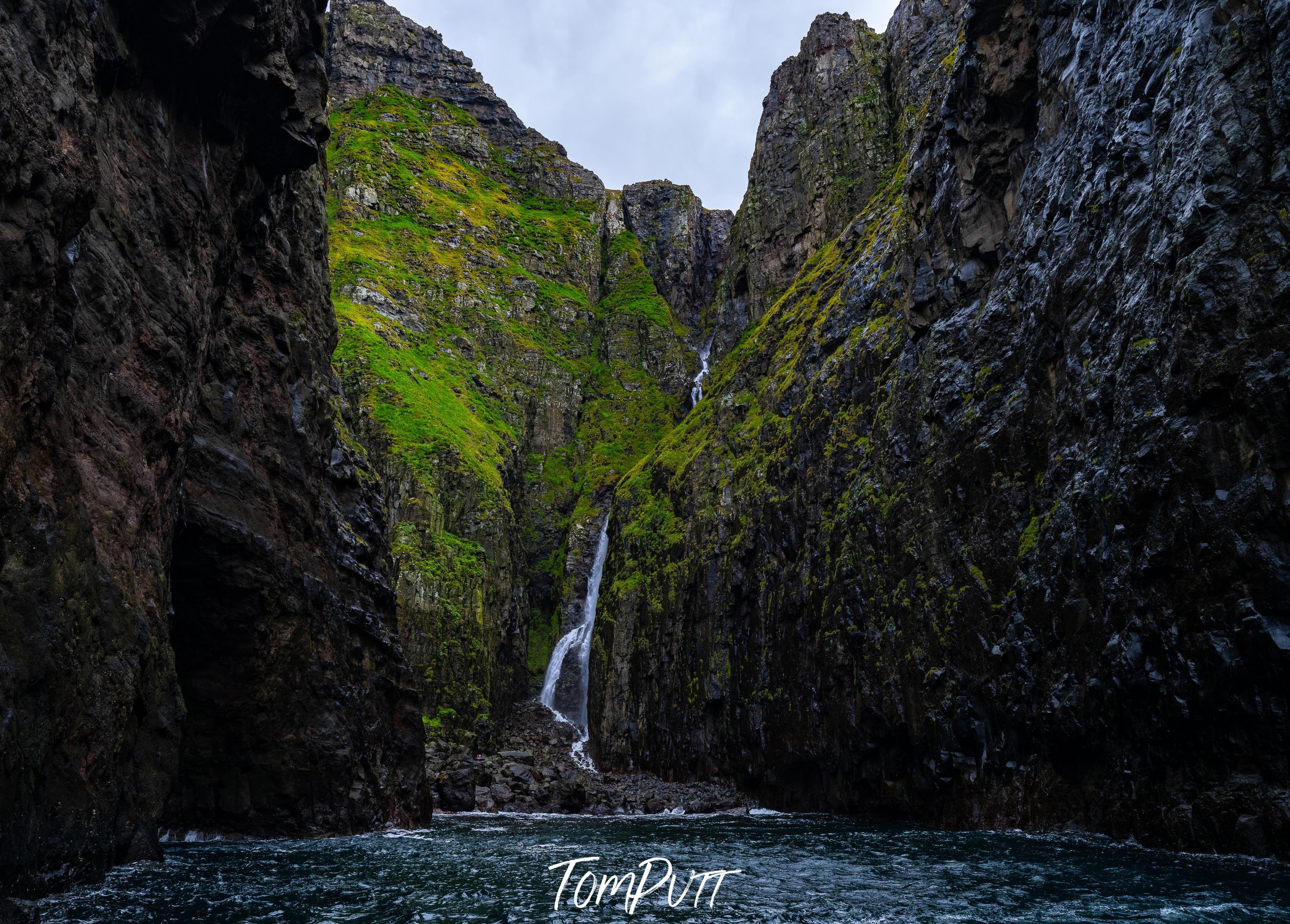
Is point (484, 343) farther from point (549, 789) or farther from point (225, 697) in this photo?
point (225, 697)

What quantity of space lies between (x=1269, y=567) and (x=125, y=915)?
846 inches

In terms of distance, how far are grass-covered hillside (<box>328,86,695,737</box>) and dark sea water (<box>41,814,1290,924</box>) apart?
21639 mm

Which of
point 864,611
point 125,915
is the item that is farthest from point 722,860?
point 864,611

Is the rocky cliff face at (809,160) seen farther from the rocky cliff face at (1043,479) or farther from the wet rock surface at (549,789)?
the wet rock surface at (549,789)

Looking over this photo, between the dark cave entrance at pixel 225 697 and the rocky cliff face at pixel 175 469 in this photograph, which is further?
the dark cave entrance at pixel 225 697

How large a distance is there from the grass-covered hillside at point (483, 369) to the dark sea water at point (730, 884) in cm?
2164

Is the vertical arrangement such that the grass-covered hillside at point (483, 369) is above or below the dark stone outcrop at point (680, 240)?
below

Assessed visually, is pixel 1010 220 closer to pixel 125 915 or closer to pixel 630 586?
pixel 125 915

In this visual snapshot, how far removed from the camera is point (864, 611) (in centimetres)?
3438

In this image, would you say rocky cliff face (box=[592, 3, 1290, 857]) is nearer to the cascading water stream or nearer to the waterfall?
the cascading water stream

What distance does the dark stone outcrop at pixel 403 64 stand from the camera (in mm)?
129750

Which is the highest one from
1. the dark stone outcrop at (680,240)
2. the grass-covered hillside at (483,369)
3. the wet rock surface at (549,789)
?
the dark stone outcrop at (680,240)

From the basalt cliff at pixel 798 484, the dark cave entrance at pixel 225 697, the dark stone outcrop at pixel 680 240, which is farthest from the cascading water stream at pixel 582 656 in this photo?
the dark stone outcrop at pixel 680 240

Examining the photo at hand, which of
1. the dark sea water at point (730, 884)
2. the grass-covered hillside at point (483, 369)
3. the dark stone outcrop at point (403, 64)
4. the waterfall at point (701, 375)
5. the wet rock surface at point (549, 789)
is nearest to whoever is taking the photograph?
the dark sea water at point (730, 884)
